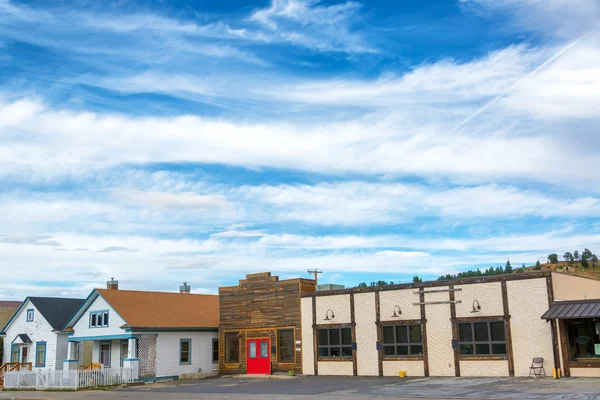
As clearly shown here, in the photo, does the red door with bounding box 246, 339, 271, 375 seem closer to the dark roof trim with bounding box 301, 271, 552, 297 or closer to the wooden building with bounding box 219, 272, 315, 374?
the wooden building with bounding box 219, 272, 315, 374

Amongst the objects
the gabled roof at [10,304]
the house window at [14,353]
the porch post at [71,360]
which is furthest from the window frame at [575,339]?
the gabled roof at [10,304]

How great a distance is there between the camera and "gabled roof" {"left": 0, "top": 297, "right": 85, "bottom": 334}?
4253 cm

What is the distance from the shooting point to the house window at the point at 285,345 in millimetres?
35594

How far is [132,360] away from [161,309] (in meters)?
5.12

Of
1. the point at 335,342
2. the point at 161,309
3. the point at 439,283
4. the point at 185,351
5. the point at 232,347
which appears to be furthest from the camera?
the point at 161,309

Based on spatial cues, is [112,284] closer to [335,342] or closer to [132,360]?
[132,360]

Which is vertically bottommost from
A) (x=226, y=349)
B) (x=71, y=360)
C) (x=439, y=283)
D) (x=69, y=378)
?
(x=69, y=378)

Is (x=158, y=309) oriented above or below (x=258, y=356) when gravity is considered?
above

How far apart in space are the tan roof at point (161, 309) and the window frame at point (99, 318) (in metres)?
0.96

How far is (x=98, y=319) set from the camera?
3869 cm

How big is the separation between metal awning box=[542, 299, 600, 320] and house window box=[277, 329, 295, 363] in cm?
1456

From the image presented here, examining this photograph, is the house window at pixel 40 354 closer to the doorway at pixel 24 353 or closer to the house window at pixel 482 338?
the doorway at pixel 24 353

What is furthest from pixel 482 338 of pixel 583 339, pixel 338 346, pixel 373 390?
pixel 338 346

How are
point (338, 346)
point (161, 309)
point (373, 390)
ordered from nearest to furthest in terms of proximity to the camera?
1. point (373, 390)
2. point (338, 346)
3. point (161, 309)
